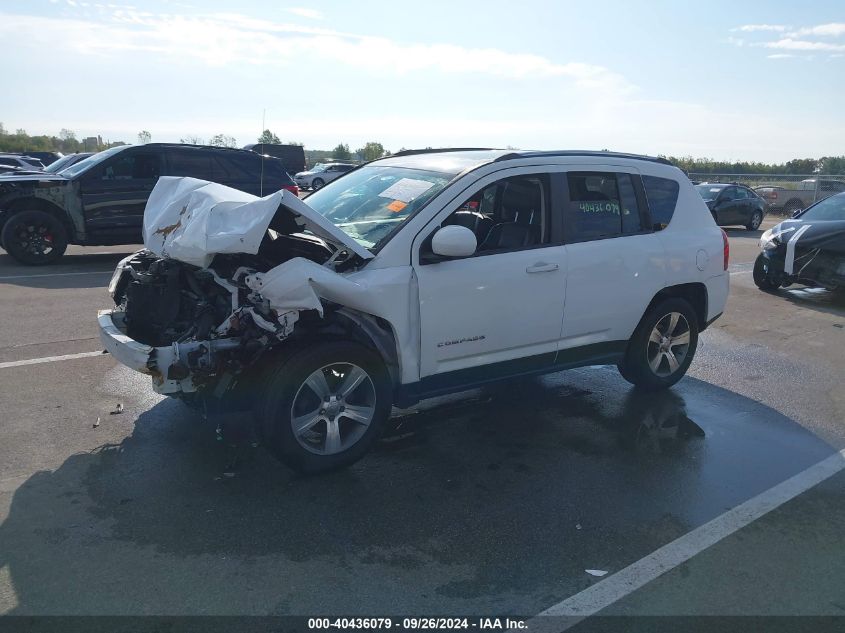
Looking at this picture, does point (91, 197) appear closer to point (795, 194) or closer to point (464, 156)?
point (464, 156)

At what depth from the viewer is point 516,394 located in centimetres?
577

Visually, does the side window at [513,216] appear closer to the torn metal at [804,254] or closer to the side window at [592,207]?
the side window at [592,207]

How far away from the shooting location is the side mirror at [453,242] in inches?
165

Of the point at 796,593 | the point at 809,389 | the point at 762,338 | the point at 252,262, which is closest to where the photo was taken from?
the point at 796,593

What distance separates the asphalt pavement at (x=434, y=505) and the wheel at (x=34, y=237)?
567cm

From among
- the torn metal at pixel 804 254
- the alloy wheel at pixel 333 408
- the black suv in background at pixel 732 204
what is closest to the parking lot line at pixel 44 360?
the alloy wheel at pixel 333 408

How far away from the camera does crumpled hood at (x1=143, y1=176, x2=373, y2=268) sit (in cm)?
392

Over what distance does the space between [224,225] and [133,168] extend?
28.6ft

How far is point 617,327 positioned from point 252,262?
9.25ft

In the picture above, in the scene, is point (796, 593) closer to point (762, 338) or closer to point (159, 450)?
point (159, 450)

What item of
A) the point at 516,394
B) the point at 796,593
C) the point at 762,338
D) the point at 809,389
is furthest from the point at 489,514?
the point at 762,338

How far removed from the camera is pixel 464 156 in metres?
5.18

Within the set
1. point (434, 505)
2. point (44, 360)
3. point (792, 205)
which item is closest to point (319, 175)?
point (792, 205)

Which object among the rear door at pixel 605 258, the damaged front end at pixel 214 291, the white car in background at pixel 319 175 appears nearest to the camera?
the damaged front end at pixel 214 291
